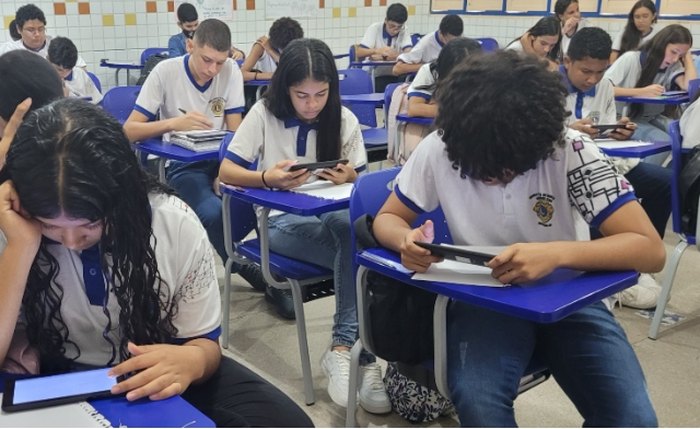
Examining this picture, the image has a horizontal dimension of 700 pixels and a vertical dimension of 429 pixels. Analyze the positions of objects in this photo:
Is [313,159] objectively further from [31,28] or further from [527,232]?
[31,28]

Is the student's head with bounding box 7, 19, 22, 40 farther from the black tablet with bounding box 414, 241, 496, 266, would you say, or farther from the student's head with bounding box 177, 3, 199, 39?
the black tablet with bounding box 414, 241, 496, 266

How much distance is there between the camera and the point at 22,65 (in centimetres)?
180

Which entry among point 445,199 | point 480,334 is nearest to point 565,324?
point 480,334

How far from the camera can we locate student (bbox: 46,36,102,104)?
4.59 m

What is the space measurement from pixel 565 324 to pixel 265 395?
2.03ft

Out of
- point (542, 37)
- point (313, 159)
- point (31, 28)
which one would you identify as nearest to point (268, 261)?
point (313, 159)

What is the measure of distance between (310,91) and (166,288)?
1.20 meters

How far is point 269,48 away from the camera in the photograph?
5266mm

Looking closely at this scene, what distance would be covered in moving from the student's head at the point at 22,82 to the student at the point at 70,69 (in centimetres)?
278

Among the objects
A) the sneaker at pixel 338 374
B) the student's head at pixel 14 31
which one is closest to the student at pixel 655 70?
the sneaker at pixel 338 374

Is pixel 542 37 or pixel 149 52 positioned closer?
pixel 542 37

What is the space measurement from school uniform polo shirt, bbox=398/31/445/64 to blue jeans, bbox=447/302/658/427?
4.77m

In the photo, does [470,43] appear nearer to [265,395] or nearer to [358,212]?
[358,212]

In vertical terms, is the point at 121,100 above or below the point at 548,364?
above
